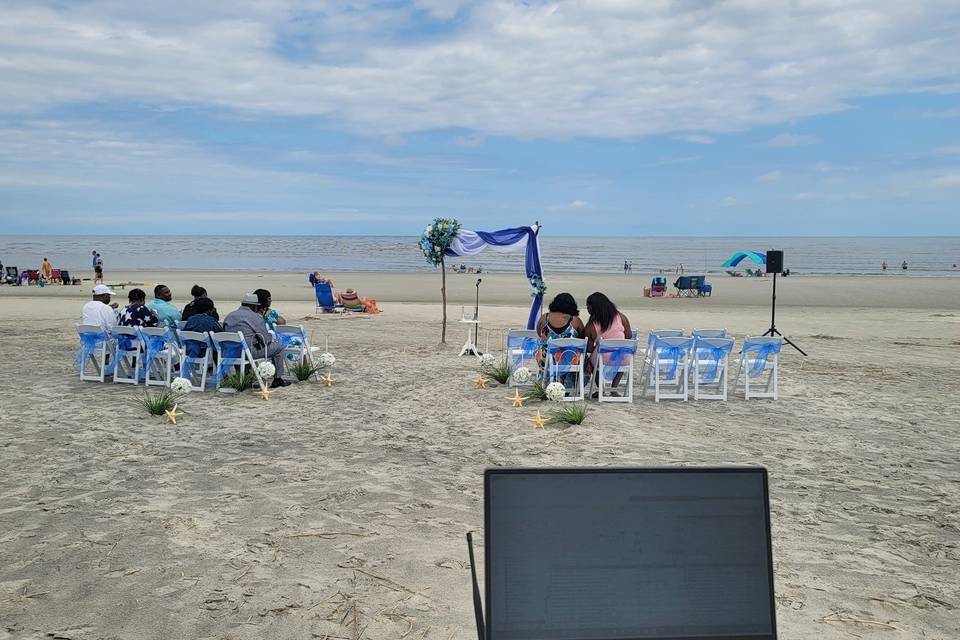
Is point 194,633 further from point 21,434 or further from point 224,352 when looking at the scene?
point 224,352

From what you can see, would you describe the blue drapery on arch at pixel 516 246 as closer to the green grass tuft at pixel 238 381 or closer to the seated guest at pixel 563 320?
the seated guest at pixel 563 320

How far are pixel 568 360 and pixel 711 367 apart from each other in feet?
6.50

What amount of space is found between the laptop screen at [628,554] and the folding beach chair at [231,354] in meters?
7.58

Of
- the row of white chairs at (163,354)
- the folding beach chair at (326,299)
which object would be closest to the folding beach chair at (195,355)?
the row of white chairs at (163,354)

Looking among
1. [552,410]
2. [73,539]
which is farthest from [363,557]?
[552,410]

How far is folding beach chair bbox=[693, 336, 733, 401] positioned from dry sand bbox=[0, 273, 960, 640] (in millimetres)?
399

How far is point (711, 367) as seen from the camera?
985 centimetres

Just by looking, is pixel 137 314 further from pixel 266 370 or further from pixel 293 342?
pixel 266 370

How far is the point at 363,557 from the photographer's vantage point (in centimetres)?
452

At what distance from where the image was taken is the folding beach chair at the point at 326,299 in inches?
807

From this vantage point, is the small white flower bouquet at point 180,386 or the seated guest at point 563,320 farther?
the seated guest at point 563,320

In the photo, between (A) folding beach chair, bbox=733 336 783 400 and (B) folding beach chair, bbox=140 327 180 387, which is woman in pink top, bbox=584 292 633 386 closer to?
(A) folding beach chair, bbox=733 336 783 400

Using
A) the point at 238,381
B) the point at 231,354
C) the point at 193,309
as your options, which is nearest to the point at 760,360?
the point at 238,381

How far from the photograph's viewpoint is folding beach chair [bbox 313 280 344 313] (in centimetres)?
2050
